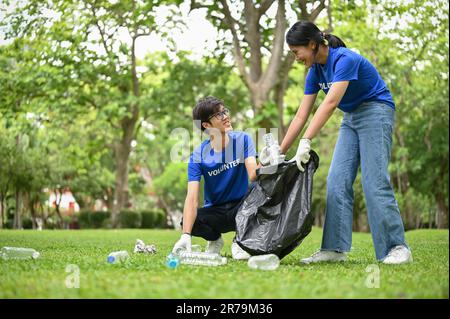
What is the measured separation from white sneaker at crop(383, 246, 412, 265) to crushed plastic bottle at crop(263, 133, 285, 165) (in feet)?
3.22

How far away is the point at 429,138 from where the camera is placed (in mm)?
20891

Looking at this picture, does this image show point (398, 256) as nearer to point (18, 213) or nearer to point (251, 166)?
point (251, 166)

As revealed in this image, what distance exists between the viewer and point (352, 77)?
13.4 ft

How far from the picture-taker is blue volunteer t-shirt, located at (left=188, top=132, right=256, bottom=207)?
470cm

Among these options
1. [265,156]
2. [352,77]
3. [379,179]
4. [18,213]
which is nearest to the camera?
[352,77]

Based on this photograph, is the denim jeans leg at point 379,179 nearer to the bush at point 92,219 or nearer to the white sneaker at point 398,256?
the white sneaker at point 398,256

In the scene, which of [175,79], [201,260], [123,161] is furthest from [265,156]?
[123,161]

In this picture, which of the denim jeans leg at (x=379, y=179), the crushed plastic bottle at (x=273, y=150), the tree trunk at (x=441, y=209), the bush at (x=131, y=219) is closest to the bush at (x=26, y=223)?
the bush at (x=131, y=219)

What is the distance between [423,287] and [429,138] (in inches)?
753

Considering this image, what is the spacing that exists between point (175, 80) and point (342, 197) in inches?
510

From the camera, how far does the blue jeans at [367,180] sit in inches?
167

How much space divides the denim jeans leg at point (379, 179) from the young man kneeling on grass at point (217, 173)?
85cm
